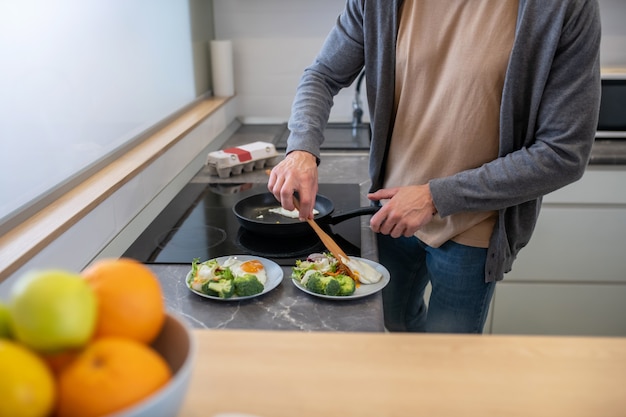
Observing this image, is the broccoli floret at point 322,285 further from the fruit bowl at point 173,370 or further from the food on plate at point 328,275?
the fruit bowl at point 173,370

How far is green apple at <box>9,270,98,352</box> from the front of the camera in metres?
0.37

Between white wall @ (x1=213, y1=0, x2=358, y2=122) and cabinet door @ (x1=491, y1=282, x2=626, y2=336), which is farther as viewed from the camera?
white wall @ (x1=213, y1=0, x2=358, y2=122)

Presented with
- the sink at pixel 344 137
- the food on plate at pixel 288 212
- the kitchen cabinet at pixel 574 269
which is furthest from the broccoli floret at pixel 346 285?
the kitchen cabinet at pixel 574 269

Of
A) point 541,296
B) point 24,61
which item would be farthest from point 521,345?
point 541,296

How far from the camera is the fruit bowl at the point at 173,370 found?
1.19 ft

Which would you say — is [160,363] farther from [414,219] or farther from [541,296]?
[541,296]

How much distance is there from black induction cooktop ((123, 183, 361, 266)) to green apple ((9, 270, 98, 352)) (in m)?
0.85

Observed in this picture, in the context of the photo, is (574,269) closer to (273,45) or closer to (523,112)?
(523,112)

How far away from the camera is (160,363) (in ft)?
1.30

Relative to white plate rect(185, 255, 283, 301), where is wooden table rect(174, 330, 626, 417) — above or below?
above

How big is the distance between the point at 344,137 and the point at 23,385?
2.08m

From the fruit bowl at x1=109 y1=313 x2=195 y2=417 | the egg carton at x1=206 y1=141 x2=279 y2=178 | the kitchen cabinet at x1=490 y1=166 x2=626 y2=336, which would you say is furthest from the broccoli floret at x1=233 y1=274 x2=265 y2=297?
the kitchen cabinet at x1=490 y1=166 x2=626 y2=336

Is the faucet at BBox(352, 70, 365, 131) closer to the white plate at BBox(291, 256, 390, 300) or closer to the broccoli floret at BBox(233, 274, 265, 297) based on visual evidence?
the white plate at BBox(291, 256, 390, 300)

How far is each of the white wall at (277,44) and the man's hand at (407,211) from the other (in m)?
1.47
